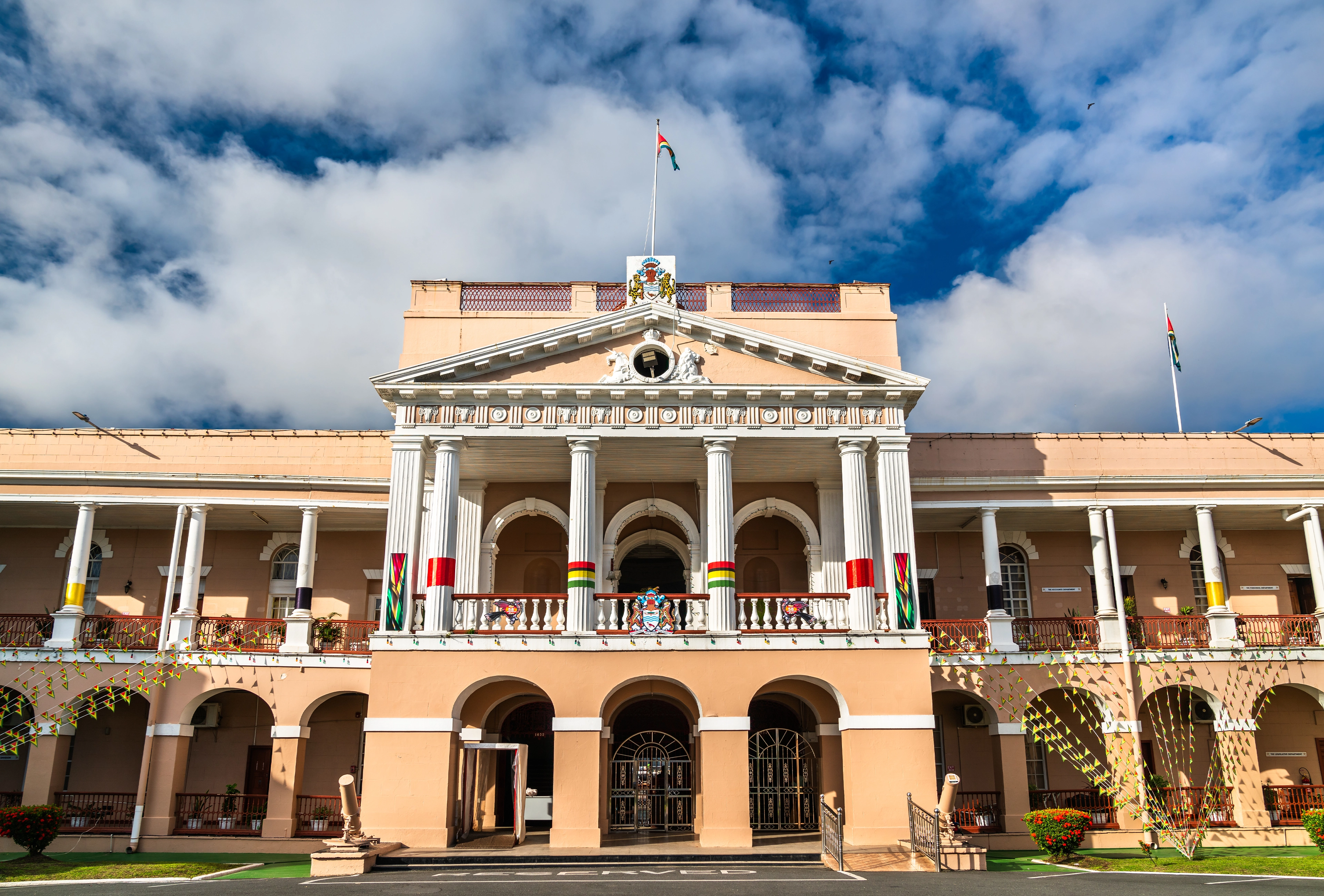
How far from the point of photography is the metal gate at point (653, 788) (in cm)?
2186

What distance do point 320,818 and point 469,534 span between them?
7.42 metres

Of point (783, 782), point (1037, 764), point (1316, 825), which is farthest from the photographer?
point (1037, 764)

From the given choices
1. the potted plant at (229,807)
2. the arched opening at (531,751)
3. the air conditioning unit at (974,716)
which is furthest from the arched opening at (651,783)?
the potted plant at (229,807)

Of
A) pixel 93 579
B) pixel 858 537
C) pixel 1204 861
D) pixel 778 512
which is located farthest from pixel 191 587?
pixel 1204 861

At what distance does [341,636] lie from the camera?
23.2 metres

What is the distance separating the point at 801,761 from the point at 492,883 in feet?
31.7

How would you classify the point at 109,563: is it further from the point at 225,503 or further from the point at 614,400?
the point at 614,400

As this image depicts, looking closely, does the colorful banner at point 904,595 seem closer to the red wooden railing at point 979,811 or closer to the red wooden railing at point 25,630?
the red wooden railing at point 979,811

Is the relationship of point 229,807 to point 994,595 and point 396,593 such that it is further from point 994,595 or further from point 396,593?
point 994,595

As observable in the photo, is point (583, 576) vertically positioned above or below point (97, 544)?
below

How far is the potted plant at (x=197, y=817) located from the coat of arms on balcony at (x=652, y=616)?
455 inches

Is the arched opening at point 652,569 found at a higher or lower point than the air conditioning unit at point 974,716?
higher

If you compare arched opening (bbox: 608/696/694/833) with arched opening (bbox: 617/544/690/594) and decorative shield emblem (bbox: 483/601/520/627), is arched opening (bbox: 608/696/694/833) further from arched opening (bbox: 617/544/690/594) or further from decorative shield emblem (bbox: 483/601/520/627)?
decorative shield emblem (bbox: 483/601/520/627)

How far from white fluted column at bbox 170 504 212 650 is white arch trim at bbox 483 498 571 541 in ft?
23.3
